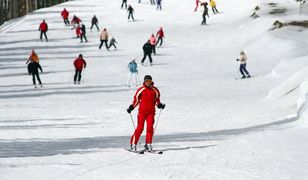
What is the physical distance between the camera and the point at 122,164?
32.4 ft

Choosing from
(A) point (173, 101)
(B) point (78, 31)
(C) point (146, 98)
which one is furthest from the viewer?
(B) point (78, 31)

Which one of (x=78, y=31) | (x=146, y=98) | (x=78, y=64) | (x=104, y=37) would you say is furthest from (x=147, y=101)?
(x=78, y=31)

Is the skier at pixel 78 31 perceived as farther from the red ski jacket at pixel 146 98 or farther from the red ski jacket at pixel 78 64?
the red ski jacket at pixel 146 98

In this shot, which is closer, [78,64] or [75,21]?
[78,64]

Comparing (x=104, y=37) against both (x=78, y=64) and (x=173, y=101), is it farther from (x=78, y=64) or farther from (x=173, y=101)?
(x=173, y=101)

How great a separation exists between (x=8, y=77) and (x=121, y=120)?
12.8m

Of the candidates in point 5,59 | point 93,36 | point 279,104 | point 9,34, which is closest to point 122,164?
point 279,104

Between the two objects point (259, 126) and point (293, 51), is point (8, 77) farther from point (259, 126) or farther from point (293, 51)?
point (259, 126)

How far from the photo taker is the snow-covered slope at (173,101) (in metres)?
9.79

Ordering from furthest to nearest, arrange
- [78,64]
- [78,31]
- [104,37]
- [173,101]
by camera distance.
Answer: [78,31], [104,37], [78,64], [173,101]

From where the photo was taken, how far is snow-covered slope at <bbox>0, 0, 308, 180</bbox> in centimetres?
979

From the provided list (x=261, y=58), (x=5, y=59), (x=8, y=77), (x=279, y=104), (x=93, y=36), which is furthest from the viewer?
(x=93, y=36)

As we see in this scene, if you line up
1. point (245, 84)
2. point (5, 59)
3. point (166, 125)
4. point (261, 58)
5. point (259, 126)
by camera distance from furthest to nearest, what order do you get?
point (5, 59), point (261, 58), point (245, 84), point (166, 125), point (259, 126)

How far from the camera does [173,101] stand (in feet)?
67.2
